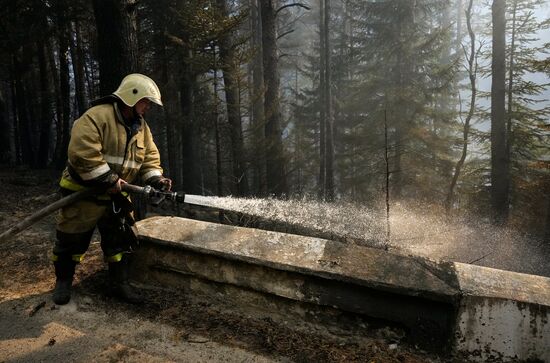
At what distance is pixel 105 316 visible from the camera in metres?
3.57

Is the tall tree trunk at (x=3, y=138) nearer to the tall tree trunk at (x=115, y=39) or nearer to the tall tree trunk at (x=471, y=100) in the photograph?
the tall tree trunk at (x=115, y=39)

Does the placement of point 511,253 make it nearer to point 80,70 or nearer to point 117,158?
point 117,158

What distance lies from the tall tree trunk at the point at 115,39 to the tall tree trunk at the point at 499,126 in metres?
12.2

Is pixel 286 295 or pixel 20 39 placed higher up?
pixel 20 39

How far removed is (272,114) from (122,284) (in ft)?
32.9

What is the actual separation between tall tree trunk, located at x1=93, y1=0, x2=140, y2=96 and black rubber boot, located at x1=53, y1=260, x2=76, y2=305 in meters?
2.75

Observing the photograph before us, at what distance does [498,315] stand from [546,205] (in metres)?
14.5

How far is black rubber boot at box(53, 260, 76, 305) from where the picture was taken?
3.69 meters

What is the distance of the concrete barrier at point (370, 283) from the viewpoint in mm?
2904

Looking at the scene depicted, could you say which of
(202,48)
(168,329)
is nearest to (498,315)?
(168,329)

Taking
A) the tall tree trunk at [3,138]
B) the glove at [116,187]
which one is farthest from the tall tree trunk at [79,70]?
the glove at [116,187]

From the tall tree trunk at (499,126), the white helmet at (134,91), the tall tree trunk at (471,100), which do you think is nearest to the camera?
the white helmet at (134,91)

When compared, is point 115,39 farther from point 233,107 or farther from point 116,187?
point 233,107

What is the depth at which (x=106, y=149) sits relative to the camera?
11.8 feet
